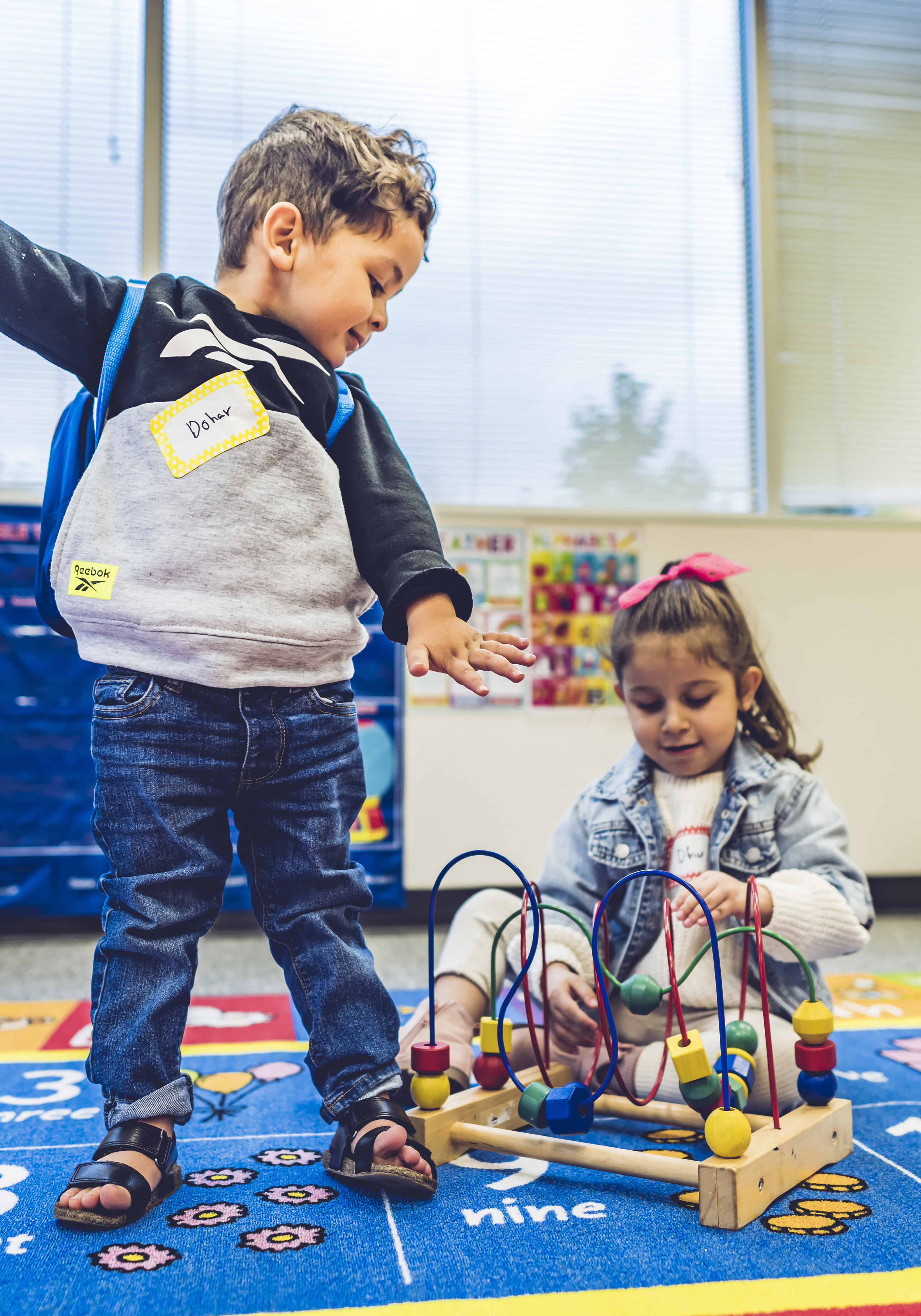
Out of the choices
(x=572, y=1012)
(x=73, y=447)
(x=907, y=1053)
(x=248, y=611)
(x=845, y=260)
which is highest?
(x=845, y=260)

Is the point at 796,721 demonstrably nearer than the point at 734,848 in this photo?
No

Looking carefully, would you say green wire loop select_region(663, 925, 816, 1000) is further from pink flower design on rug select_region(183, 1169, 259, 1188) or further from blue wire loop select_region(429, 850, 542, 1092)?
pink flower design on rug select_region(183, 1169, 259, 1188)

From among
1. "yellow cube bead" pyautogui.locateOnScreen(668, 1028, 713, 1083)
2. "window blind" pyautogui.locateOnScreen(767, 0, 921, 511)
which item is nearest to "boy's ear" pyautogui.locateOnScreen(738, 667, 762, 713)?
"yellow cube bead" pyautogui.locateOnScreen(668, 1028, 713, 1083)

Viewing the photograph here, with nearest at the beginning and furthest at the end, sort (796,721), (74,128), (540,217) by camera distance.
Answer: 1. (796,721)
2. (74,128)
3. (540,217)

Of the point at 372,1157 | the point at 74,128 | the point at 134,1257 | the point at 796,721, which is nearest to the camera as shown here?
the point at 134,1257

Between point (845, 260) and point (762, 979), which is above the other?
point (845, 260)

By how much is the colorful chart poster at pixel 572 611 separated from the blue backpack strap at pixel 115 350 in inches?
54.7

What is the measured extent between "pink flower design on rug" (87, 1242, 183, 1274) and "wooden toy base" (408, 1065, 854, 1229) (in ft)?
0.72

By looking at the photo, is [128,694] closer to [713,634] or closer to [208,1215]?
[208,1215]

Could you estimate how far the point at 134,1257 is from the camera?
1.98 feet

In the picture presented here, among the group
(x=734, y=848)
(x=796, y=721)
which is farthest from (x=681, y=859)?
(x=796, y=721)

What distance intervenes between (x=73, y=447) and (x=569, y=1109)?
24.7 inches

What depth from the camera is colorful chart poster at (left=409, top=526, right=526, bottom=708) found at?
6.75ft

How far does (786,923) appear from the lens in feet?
2.87
